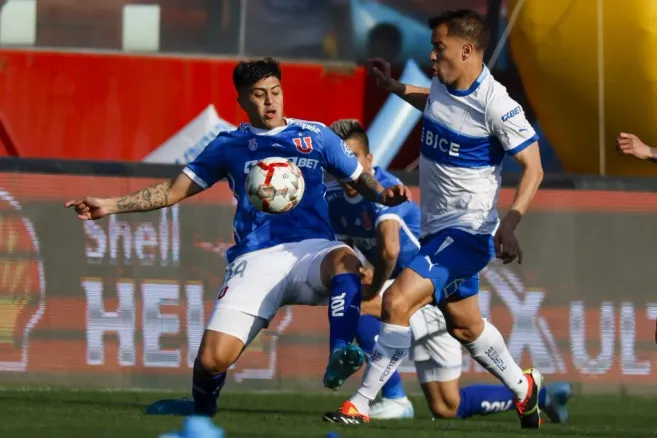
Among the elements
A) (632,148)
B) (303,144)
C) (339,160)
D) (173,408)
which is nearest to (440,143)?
(339,160)

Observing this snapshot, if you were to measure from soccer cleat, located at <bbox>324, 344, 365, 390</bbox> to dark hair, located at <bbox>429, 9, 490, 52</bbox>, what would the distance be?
184 centimetres

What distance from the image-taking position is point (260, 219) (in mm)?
8148

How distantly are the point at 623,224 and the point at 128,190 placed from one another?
362cm

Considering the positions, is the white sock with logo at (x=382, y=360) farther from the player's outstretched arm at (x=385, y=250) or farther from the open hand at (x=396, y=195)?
the player's outstretched arm at (x=385, y=250)

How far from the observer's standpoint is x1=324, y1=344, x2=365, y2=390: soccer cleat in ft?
23.2

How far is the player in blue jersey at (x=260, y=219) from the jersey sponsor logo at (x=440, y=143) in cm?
36

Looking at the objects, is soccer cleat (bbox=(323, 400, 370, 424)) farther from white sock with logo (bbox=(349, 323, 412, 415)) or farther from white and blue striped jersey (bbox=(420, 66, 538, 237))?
white and blue striped jersey (bbox=(420, 66, 538, 237))

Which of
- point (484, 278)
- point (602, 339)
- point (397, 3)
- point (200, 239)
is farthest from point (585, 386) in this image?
point (397, 3)

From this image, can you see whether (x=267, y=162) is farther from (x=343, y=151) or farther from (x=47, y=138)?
(x=47, y=138)

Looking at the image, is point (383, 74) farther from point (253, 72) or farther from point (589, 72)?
point (589, 72)

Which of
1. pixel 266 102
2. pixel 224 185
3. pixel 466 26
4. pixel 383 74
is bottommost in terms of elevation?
pixel 224 185

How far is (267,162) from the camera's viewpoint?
791cm

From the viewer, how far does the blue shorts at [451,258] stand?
25.1 ft

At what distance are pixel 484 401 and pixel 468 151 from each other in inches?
77.3
